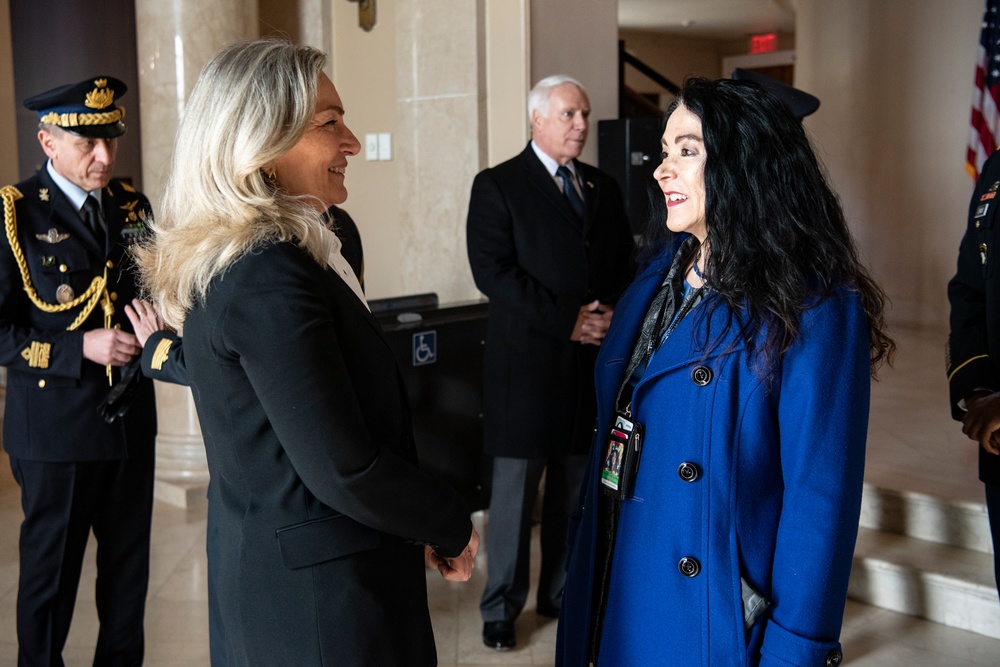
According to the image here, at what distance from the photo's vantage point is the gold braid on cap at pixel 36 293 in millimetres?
2707

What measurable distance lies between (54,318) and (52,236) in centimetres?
23

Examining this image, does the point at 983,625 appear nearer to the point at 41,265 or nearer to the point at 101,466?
the point at 101,466

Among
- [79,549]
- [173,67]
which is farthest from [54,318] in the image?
[173,67]

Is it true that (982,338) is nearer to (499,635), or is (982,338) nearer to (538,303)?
(538,303)

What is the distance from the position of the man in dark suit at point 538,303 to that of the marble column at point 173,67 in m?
2.19

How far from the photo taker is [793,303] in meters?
1.56

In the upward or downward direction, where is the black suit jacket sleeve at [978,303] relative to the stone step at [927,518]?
upward

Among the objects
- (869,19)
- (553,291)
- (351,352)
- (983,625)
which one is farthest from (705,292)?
(869,19)

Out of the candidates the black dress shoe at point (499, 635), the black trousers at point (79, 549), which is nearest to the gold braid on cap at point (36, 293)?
the black trousers at point (79, 549)

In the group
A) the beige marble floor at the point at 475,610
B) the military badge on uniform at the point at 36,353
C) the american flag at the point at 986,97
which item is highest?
the american flag at the point at 986,97

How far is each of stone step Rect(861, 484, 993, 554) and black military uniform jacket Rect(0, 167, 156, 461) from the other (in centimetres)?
309

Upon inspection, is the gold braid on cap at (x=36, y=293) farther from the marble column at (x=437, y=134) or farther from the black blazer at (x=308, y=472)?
the marble column at (x=437, y=134)

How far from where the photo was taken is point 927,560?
12.9ft

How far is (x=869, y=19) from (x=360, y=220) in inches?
245
